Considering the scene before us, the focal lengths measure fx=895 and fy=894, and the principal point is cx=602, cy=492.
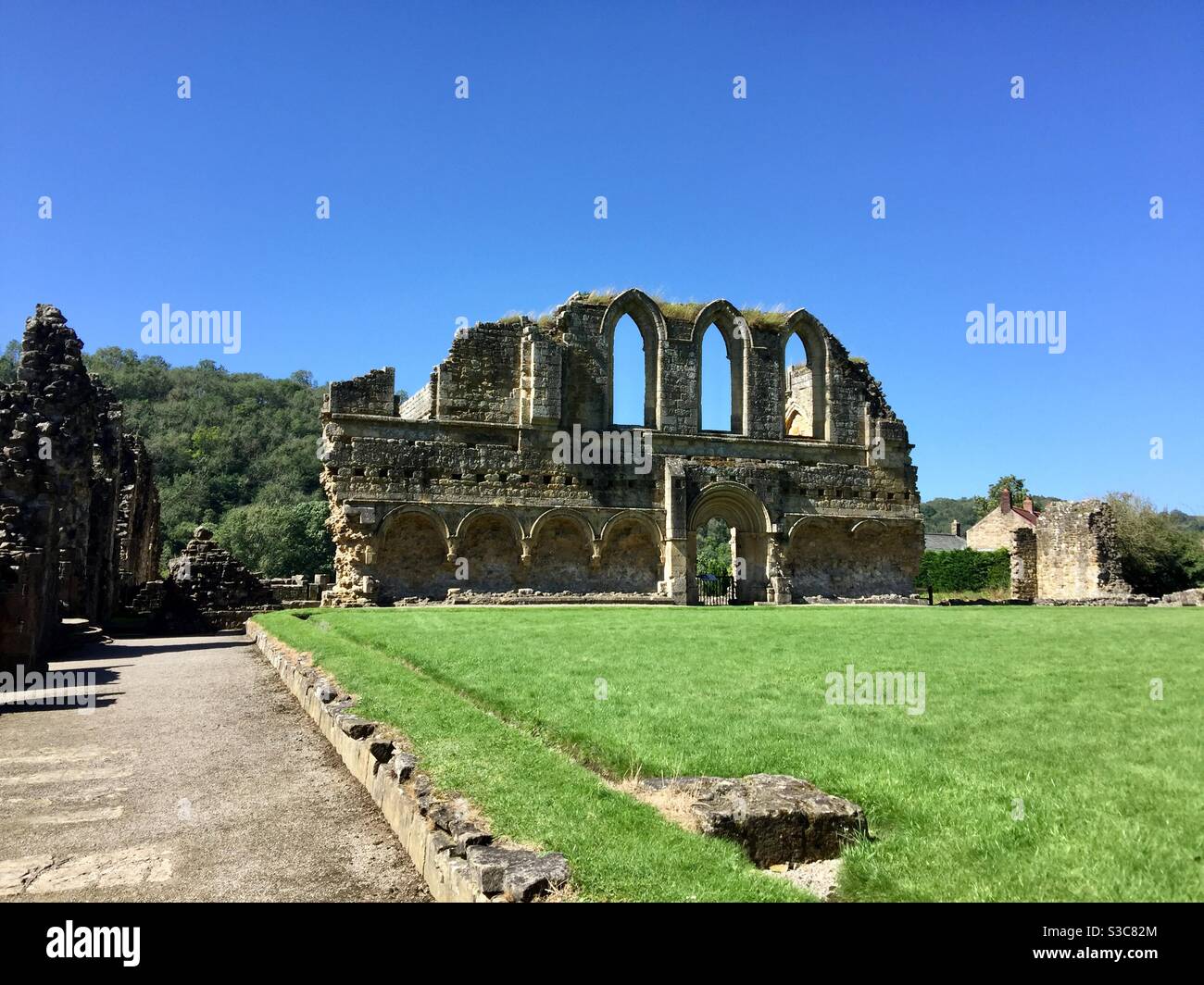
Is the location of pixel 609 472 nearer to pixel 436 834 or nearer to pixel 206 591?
pixel 206 591

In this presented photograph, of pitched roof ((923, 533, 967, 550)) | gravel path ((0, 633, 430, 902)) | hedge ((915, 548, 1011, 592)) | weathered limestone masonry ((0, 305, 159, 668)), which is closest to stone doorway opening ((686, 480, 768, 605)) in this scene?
weathered limestone masonry ((0, 305, 159, 668))

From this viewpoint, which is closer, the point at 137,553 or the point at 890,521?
the point at 890,521

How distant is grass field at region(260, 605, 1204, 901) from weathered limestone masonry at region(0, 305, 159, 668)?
4163mm

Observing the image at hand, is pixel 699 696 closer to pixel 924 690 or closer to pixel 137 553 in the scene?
pixel 924 690

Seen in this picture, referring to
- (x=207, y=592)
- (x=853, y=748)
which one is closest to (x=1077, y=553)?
(x=207, y=592)

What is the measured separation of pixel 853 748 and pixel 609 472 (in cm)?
2235

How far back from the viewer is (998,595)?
138ft

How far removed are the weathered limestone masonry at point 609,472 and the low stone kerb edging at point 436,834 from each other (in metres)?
18.3

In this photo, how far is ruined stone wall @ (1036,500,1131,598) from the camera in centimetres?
3362

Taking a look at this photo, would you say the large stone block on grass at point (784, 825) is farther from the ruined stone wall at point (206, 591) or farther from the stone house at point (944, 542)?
the stone house at point (944, 542)

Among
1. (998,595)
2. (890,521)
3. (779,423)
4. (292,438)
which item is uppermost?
(292,438)
